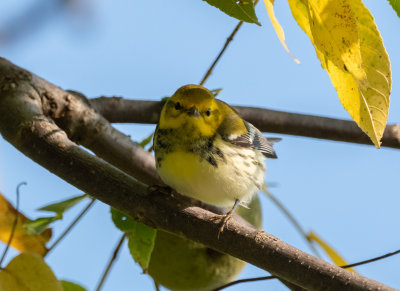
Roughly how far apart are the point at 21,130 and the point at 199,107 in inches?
18.4

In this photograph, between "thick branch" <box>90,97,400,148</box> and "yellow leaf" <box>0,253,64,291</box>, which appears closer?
"yellow leaf" <box>0,253,64,291</box>

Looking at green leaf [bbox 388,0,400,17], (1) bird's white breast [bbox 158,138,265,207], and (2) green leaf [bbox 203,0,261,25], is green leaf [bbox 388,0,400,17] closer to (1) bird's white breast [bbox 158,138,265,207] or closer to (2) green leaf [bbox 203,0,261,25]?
(2) green leaf [bbox 203,0,261,25]

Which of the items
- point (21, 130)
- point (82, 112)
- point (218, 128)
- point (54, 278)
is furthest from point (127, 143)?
point (54, 278)

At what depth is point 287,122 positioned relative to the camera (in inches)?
56.7

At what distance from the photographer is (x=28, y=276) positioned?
81cm


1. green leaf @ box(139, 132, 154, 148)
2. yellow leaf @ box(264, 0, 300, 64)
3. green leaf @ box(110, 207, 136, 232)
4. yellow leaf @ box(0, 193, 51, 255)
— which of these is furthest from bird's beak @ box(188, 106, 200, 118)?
yellow leaf @ box(264, 0, 300, 64)

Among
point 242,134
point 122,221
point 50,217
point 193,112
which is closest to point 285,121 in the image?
point 242,134

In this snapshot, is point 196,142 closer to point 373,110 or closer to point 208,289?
point 208,289

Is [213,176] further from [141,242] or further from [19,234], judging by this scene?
[19,234]

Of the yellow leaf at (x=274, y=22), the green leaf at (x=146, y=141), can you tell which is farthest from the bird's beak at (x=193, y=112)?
the yellow leaf at (x=274, y=22)

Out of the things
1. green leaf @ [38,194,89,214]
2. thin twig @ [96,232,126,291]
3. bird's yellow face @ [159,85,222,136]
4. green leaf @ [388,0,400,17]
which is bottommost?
thin twig @ [96,232,126,291]

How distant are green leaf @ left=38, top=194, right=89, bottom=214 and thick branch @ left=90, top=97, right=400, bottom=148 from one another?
11.9 inches

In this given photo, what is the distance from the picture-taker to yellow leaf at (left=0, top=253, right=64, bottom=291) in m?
0.80

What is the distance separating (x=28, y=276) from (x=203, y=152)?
0.57 meters
